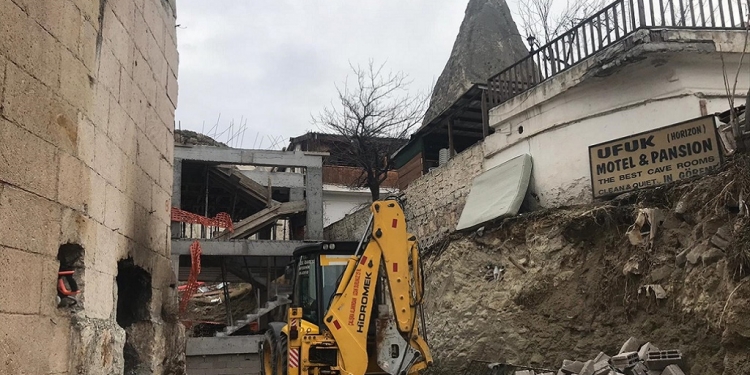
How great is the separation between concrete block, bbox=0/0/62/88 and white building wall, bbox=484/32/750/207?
8315 mm

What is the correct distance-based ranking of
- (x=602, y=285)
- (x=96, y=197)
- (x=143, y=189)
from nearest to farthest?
(x=96, y=197), (x=143, y=189), (x=602, y=285)

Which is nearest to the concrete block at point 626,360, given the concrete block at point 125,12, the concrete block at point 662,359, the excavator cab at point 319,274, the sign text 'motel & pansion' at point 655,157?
the concrete block at point 662,359

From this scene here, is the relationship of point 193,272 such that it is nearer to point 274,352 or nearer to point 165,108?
point 274,352

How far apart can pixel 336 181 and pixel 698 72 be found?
59.1ft

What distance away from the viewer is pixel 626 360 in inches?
275

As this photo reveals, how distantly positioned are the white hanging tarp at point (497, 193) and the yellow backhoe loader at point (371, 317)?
3341 mm

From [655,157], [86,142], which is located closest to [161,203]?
[86,142]

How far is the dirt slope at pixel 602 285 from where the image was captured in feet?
22.5

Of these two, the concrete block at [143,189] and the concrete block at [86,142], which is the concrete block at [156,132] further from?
the concrete block at [86,142]

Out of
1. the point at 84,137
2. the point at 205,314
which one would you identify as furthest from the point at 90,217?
the point at 205,314

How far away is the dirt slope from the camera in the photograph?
270 inches

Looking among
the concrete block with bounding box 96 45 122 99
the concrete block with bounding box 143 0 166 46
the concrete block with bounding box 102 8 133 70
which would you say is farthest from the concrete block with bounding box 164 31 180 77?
the concrete block with bounding box 96 45 122 99

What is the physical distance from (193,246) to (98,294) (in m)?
13.3

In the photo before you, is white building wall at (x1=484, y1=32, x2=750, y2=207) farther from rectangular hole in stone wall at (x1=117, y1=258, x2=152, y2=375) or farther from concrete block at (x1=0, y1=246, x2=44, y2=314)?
concrete block at (x1=0, y1=246, x2=44, y2=314)
